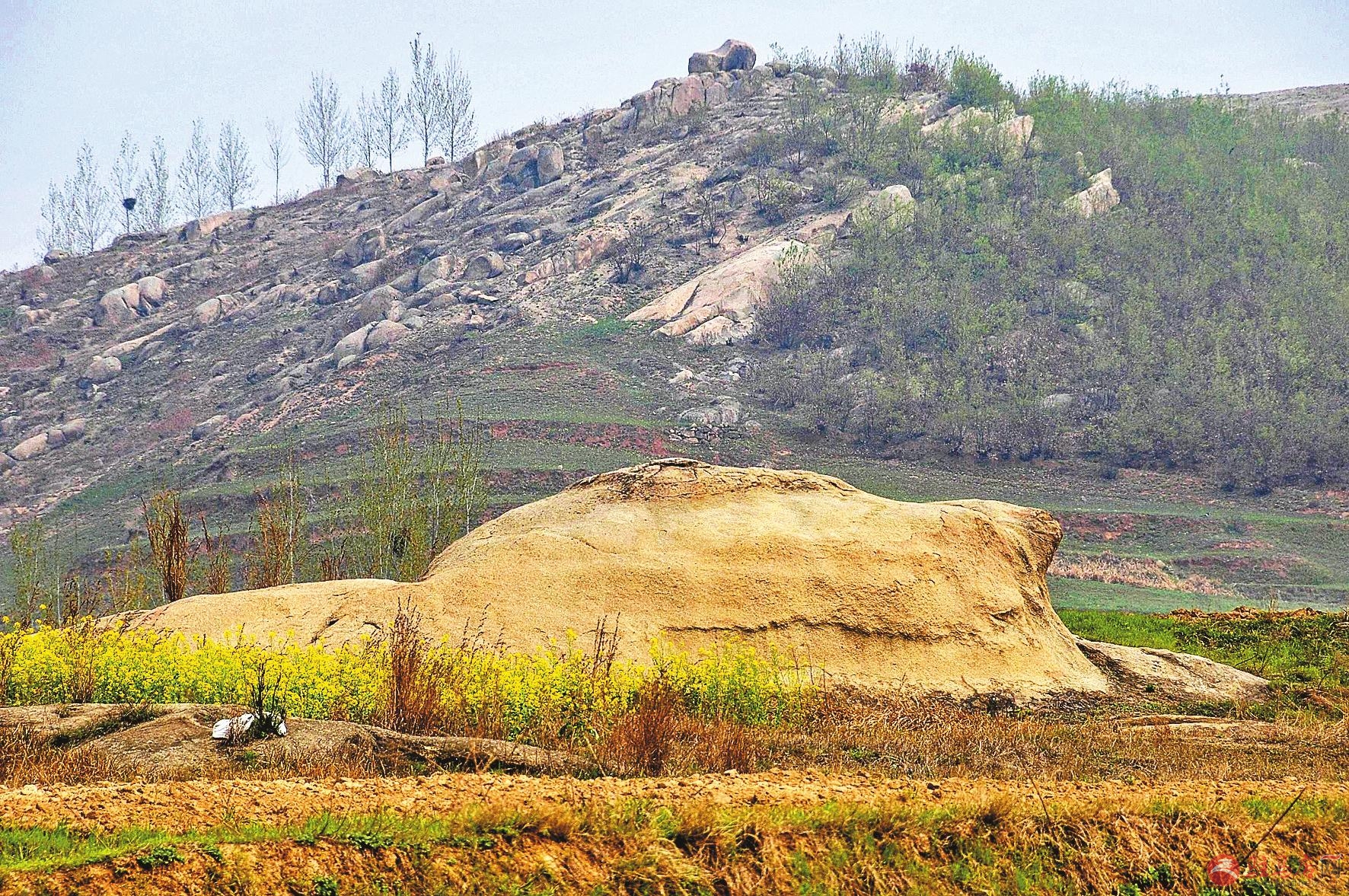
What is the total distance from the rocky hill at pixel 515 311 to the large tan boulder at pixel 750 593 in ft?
102

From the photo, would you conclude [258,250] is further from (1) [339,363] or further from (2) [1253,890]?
(2) [1253,890]

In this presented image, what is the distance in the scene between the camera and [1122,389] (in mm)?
52969

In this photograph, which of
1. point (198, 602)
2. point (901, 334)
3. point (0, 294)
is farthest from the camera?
point (0, 294)

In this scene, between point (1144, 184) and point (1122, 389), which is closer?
point (1122, 389)

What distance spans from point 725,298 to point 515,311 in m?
A: 11.7

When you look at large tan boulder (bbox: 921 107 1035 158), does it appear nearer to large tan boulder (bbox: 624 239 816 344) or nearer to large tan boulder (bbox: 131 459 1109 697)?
large tan boulder (bbox: 624 239 816 344)

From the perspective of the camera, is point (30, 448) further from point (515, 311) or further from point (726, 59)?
point (726, 59)

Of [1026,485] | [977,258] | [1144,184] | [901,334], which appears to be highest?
[1144,184]

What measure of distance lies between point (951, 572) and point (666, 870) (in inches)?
329

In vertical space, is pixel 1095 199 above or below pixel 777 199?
below

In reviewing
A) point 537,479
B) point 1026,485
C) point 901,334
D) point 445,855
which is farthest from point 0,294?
point 445,855

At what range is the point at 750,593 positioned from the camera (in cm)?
1287

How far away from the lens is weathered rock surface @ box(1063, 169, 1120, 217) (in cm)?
6438

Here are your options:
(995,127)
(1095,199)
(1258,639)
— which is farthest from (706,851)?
(995,127)
